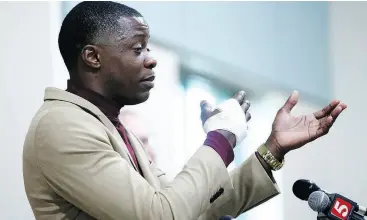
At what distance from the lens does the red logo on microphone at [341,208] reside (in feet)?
4.67

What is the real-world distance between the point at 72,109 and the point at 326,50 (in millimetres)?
2233

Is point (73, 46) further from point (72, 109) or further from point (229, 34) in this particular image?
point (229, 34)

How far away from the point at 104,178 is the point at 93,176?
23 mm

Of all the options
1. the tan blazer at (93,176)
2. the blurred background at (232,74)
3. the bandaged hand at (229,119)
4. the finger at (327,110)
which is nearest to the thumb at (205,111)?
the bandaged hand at (229,119)

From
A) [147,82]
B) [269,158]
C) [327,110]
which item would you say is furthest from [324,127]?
[147,82]

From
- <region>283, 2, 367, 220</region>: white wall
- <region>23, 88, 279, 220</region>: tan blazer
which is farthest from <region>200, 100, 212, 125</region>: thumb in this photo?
<region>283, 2, 367, 220</region>: white wall

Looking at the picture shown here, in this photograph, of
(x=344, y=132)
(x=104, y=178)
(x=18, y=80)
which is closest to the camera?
(x=104, y=178)

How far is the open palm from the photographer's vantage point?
56.9 inches

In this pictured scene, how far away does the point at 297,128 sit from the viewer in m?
1.46

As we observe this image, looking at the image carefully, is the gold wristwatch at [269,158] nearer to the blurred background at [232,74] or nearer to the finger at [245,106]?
the finger at [245,106]

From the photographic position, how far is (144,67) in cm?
147

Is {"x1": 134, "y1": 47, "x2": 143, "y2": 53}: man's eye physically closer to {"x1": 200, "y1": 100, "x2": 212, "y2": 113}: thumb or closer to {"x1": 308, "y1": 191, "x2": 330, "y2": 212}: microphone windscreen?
{"x1": 200, "y1": 100, "x2": 212, "y2": 113}: thumb

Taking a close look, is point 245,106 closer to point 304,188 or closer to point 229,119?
point 229,119

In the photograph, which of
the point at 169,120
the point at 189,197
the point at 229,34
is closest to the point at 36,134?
the point at 189,197
